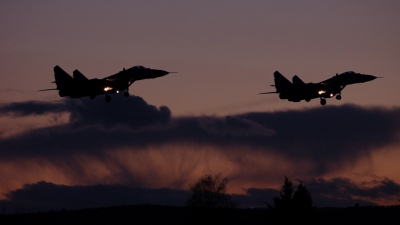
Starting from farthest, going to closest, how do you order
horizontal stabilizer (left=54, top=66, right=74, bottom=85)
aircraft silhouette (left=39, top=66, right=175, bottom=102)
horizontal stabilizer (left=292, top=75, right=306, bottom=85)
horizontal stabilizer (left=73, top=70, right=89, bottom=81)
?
horizontal stabilizer (left=292, top=75, right=306, bottom=85) → horizontal stabilizer (left=54, top=66, right=74, bottom=85) → horizontal stabilizer (left=73, top=70, right=89, bottom=81) → aircraft silhouette (left=39, top=66, right=175, bottom=102)

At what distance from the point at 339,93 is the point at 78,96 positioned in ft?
129

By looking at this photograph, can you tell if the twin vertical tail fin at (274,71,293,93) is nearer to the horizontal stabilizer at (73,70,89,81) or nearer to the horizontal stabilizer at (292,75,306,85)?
the horizontal stabilizer at (292,75,306,85)

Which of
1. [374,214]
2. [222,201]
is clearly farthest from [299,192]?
[374,214]

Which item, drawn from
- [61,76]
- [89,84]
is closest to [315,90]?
[89,84]

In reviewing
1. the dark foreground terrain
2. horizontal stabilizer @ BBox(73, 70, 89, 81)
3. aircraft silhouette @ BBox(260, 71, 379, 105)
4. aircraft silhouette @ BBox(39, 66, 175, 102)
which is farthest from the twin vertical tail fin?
horizontal stabilizer @ BBox(73, 70, 89, 81)

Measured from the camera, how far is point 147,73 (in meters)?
102

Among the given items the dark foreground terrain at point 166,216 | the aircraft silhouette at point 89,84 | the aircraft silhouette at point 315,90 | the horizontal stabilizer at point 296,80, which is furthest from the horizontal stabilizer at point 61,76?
the horizontal stabilizer at point 296,80

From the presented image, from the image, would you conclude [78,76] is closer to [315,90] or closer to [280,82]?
[280,82]

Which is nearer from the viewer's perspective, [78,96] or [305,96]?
[78,96]

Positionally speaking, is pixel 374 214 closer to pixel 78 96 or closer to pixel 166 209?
pixel 166 209

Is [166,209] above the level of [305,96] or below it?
below

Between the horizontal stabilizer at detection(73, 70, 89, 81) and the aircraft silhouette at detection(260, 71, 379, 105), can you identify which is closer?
the horizontal stabilizer at detection(73, 70, 89, 81)

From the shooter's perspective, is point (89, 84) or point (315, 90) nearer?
point (89, 84)

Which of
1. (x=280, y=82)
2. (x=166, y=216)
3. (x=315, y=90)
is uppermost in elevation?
(x=280, y=82)
